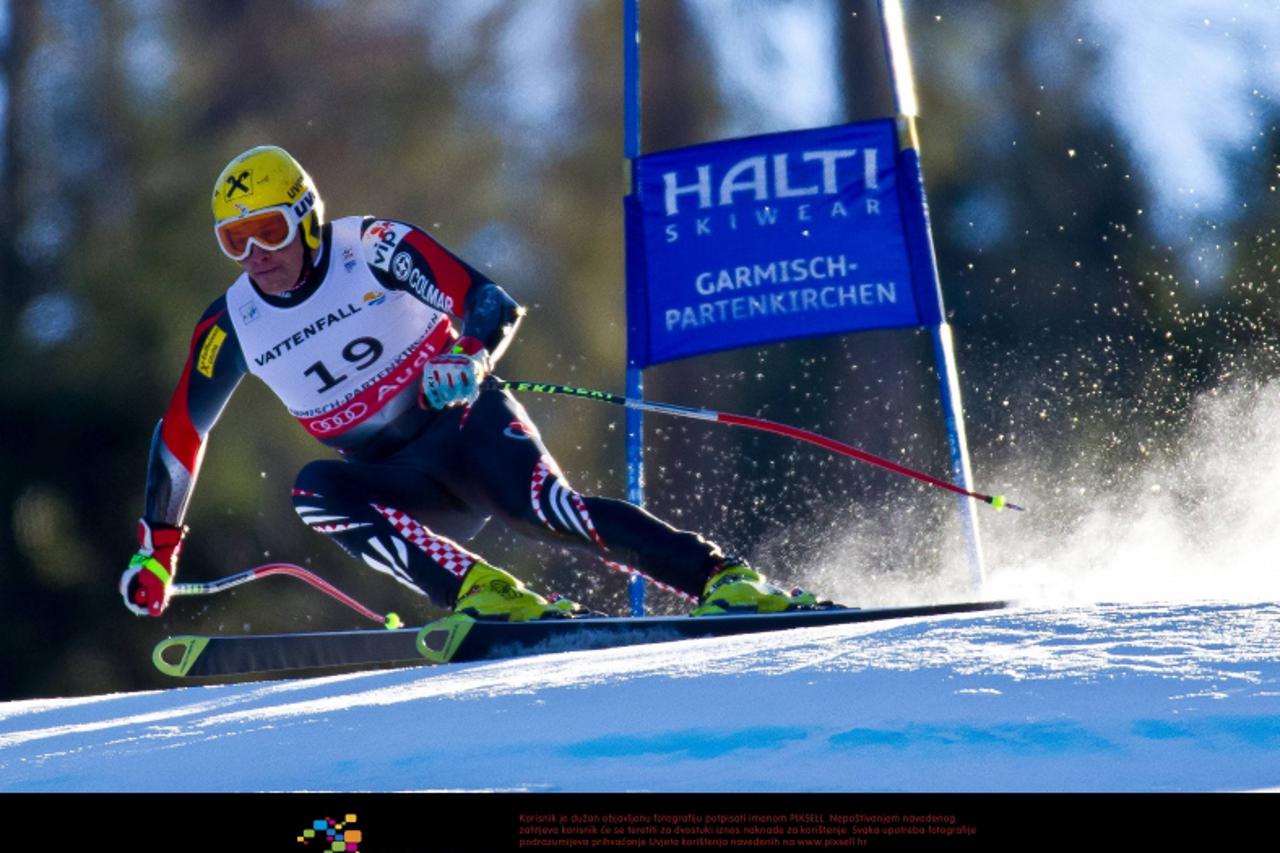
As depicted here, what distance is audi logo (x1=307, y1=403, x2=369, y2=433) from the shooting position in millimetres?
4828

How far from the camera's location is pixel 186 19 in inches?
482

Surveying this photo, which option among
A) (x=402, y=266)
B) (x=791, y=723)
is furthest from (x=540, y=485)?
(x=791, y=723)

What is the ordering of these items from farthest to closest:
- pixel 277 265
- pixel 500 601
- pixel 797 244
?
pixel 797 244 < pixel 277 265 < pixel 500 601

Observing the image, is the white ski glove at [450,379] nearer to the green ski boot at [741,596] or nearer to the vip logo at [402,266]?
the vip logo at [402,266]

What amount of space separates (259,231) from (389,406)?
0.59m

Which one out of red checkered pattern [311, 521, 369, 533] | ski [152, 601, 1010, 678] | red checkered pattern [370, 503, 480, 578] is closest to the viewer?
ski [152, 601, 1010, 678]

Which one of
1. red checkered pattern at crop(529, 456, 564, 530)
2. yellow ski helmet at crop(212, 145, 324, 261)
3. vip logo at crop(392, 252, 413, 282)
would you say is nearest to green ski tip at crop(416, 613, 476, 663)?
red checkered pattern at crop(529, 456, 564, 530)

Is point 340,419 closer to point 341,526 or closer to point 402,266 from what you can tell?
point 341,526

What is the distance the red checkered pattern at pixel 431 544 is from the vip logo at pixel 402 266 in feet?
2.08

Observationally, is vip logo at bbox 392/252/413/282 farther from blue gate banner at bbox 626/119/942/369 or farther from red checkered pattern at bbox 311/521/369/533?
blue gate banner at bbox 626/119/942/369

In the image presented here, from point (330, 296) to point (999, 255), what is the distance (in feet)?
28.6

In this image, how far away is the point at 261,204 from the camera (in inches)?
183

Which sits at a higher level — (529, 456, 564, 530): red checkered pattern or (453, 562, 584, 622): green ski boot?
(529, 456, 564, 530): red checkered pattern

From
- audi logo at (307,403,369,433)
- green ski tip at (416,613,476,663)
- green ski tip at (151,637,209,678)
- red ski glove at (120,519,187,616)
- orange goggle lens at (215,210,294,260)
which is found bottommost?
green ski tip at (416,613,476,663)
